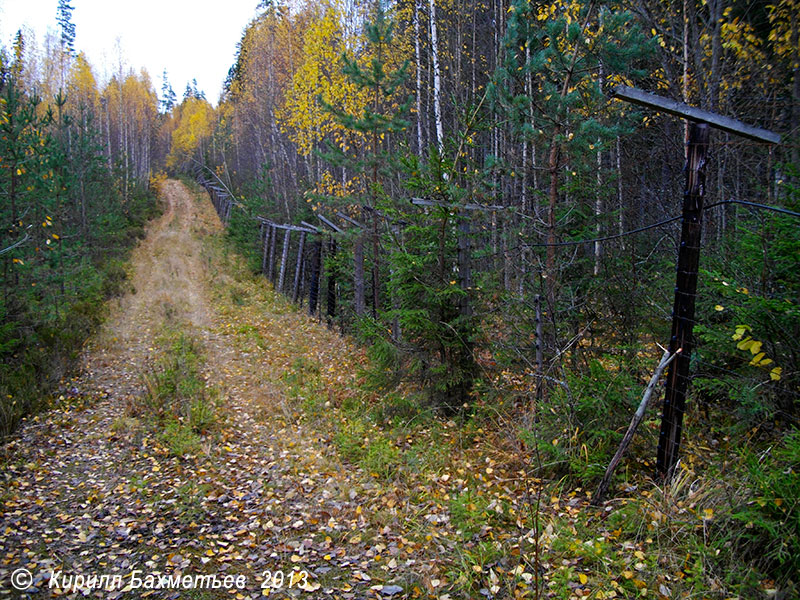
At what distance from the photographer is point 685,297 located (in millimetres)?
4332

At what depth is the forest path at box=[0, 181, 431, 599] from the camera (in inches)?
171

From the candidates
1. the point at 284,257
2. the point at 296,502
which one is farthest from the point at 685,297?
the point at 284,257

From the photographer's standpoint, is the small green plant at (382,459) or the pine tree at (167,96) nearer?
the small green plant at (382,459)

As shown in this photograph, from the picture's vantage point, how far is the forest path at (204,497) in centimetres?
434

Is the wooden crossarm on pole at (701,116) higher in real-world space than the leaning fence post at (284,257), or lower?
higher

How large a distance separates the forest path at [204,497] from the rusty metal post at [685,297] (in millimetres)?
2684

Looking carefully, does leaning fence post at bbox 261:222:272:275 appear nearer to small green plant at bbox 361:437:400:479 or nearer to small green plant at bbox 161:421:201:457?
small green plant at bbox 161:421:201:457

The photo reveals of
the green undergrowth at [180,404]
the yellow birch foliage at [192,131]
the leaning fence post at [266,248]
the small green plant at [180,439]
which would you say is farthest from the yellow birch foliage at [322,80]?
the yellow birch foliage at [192,131]

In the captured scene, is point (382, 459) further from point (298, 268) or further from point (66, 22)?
point (66, 22)

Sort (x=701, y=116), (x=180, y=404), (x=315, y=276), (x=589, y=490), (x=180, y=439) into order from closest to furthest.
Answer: (x=701, y=116)
(x=589, y=490)
(x=180, y=439)
(x=180, y=404)
(x=315, y=276)

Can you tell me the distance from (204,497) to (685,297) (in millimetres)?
5637

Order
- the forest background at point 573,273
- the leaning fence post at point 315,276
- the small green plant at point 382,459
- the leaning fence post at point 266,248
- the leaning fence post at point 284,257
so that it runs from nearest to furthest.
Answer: the forest background at point 573,273 < the small green plant at point 382,459 < the leaning fence post at point 315,276 < the leaning fence post at point 284,257 < the leaning fence post at point 266,248

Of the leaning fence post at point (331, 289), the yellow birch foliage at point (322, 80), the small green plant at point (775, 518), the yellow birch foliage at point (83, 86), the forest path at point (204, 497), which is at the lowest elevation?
the forest path at point (204, 497)

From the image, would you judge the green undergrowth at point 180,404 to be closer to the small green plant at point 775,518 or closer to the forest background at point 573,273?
the forest background at point 573,273
